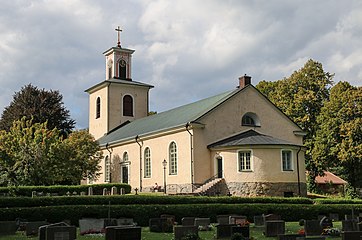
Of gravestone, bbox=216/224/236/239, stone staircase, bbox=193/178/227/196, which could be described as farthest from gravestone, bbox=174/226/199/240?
A: stone staircase, bbox=193/178/227/196

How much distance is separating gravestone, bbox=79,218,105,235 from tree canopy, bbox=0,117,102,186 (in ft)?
62.3

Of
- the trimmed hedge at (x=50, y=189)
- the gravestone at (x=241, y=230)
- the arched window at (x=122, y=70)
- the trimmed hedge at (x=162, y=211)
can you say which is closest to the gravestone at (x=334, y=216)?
Answer: the trimmed hedge at (x=162, y=211)

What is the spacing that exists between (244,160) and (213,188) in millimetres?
2919

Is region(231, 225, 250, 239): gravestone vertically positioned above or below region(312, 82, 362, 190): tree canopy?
below

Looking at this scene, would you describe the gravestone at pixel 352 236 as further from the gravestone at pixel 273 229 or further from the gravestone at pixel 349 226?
the gravestone at pixel 349 226

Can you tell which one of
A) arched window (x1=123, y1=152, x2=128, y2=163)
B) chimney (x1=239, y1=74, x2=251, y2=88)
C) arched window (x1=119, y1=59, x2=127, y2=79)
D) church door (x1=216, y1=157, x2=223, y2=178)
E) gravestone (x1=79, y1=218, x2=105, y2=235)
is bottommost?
gravestone (x1=79, y1=218, x2=105, y2=235)

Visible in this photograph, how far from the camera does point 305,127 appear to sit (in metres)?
50.2

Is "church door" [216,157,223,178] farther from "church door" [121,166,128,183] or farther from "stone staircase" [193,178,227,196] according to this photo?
"church door" [121,166,128,183]

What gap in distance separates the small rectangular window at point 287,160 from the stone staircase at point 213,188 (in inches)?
175

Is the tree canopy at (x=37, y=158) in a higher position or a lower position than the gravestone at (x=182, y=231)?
higher

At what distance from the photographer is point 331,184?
188 feet

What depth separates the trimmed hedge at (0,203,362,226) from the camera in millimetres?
21906

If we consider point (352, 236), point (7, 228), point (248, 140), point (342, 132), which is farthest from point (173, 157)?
point (352, 236)

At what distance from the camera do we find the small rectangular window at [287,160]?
35.5 metres
